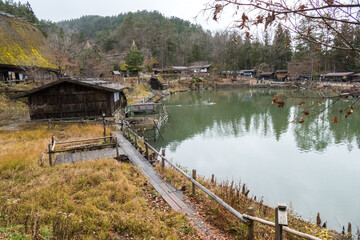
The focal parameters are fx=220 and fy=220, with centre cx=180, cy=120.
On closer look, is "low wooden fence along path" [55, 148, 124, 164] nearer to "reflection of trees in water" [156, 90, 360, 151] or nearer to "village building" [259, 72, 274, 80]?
"reflection of trees in water" [156, 90, 360, 151]

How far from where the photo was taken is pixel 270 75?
241 feet

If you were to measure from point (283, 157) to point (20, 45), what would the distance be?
34.3 metres

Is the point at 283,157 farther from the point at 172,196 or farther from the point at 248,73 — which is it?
the point at 248,73

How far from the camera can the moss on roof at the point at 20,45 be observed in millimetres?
25703

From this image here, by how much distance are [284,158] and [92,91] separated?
53.4 feet

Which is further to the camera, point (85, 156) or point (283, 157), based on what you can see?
point (283, 157)

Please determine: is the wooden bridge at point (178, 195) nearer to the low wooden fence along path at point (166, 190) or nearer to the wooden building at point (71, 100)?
the low wooden fence along path at point (166, 190)

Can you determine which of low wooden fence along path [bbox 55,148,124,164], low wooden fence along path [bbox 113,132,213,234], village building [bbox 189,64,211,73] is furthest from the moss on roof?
Answer: village building [bbox 189,64,211,73]

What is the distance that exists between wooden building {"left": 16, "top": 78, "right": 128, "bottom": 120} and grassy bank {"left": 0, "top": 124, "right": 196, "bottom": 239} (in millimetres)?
8424

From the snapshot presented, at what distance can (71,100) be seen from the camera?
18828mm

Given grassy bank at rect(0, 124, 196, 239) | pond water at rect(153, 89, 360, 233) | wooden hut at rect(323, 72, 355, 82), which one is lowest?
pond water at rect(153, 89, 360, 233)

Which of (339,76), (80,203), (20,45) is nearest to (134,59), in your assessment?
(20,45)

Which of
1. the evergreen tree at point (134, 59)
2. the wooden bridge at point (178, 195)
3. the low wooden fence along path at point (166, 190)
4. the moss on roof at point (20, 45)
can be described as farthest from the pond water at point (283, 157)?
the evergreen tree at point (134, 59)

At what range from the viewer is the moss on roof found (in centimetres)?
2570
